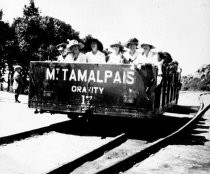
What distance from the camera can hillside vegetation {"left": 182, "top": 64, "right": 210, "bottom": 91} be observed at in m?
52.1

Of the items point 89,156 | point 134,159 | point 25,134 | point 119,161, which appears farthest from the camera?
point 25,134

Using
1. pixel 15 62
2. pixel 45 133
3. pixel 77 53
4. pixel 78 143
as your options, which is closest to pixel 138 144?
pixel 78 143

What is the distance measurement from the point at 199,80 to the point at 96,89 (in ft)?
166

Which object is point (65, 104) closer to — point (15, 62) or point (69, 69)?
point (69, 69)

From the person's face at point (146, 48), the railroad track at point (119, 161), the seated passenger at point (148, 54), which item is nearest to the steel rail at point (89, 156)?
the railroad track at point (119, 161)

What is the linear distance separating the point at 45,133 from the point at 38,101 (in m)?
0.83

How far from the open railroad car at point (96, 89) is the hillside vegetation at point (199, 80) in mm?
45015

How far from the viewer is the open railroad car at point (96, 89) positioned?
7160 millimetres

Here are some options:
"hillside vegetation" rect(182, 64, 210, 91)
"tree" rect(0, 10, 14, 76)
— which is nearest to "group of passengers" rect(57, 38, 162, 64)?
"tree" rect(0, 10, 14, 76)

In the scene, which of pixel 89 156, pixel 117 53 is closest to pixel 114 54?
pixel 117 53

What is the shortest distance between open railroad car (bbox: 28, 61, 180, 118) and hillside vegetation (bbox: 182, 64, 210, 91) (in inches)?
1772

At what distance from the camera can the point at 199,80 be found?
5534 cm

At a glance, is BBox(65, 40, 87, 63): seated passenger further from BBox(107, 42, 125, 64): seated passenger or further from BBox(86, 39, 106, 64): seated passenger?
BBox(107, 42, 125, 64): seated passenger

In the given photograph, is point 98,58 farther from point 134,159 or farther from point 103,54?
point 134,159
